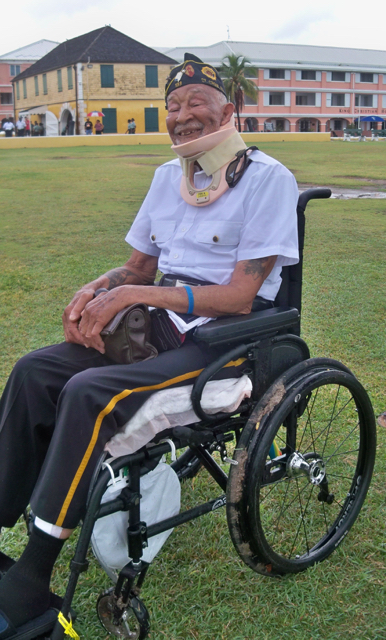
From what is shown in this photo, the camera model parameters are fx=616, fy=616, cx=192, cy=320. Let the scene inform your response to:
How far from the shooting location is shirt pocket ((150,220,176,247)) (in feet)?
8.32

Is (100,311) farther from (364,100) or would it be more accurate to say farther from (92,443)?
(364,100)

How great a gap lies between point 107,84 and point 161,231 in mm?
48593

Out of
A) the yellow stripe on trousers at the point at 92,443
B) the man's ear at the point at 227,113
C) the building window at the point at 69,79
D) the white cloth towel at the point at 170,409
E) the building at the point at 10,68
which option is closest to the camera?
the yellow stripe on trousers at the point at 92,443

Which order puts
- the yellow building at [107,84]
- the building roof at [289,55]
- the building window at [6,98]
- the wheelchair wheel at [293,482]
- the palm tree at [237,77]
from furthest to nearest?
the building window at [6,98] → the building roof at [289,55] → the palm tree at [237,77] → the yellow building at [107,84] → the wheelchair wheel at [293,482]

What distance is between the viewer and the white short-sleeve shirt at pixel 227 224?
2.23m

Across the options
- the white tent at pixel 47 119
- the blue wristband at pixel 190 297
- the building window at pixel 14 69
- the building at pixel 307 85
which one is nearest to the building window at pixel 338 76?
the building at pixel 307 85

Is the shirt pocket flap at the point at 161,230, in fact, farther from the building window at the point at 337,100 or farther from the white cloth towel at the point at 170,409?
the building window at the point at 337,100

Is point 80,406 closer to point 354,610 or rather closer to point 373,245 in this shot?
point 354,610

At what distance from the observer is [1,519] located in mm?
2100

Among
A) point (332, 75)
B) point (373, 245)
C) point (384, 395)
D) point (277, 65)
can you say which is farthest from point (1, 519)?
point (332, 75)

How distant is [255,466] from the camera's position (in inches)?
79.0

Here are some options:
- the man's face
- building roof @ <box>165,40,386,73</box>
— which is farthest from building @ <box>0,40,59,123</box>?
the man's face

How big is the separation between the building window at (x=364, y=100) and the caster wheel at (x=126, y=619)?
66.9 m

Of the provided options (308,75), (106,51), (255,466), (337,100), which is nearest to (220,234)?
(255,466)
